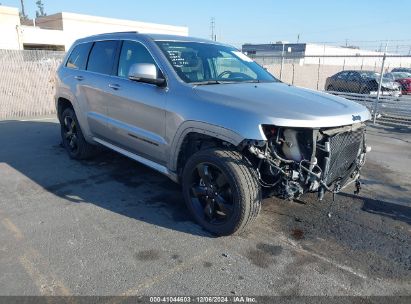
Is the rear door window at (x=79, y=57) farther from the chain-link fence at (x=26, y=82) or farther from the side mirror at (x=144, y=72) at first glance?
the chain-link fence at (x=26, y=82)

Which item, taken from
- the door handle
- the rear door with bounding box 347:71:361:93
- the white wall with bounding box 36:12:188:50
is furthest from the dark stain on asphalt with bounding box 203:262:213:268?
the white wall with bounding box 36:12:188:50

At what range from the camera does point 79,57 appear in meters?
5.62

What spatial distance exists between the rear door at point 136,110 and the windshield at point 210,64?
0.85ft

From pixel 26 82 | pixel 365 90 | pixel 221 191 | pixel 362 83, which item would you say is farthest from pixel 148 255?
pixel 362 83

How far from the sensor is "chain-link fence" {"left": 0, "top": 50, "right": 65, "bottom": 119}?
10633 mm

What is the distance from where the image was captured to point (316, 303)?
2.69 meters

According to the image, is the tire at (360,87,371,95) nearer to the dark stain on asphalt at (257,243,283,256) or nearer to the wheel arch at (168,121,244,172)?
the wheel arch at (168,121,244,172)

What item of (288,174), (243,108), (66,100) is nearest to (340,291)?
(288,174)

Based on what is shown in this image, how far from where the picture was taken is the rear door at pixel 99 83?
4.81 metres

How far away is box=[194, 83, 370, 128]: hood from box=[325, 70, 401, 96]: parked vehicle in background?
1237 centimetres

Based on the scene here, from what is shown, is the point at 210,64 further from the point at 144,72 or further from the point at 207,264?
the point at 207,264

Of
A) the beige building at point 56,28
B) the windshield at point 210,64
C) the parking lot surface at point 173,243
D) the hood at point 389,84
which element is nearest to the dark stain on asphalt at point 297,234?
the parking lot surface at point 173,243

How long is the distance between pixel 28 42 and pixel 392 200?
108ft

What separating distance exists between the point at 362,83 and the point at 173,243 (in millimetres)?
14729
